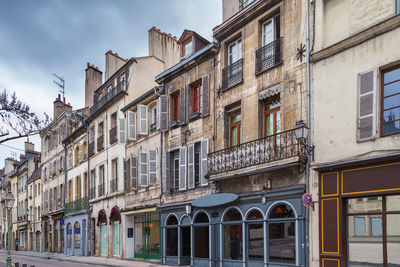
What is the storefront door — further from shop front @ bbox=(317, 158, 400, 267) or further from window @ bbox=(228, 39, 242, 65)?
shop front @ bbox=(317, 158, 400, 267)

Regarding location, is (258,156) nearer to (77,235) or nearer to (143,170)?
(143,170)

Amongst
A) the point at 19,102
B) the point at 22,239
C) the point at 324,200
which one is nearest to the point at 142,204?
the point at 19,102

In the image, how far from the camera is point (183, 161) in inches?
671

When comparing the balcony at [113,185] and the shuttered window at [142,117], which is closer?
the shuttered window at [142,117]

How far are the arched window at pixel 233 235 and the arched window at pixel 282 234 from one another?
154 cm

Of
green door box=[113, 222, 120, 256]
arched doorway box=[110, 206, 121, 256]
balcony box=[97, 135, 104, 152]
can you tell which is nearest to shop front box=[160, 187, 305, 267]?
arched doorway box=[110, 206, 121, 256]

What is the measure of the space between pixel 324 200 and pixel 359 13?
4859mm

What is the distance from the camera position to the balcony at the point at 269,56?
13.0m

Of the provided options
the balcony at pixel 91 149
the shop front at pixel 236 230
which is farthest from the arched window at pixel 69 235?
the shop front at pixel 236 230

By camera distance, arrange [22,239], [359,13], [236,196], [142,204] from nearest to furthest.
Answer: [359,13]
[236,196]
[142,204]
[22,239]

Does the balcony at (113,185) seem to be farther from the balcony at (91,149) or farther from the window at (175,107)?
the window at (175,107)

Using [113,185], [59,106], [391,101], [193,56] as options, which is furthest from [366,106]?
[59,106]

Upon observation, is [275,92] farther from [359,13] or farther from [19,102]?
[19,102]

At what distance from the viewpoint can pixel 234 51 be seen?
15.3m
